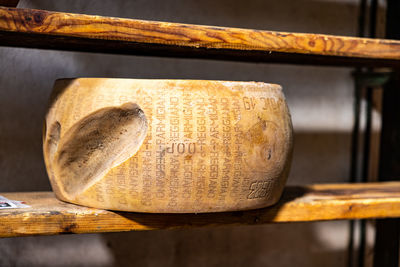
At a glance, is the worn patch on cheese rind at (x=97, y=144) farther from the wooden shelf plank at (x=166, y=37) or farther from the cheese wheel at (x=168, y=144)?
the wooden shelf plank at (x=166, y=37)

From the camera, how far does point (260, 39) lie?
0.86 meters

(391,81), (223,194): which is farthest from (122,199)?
(391,81)

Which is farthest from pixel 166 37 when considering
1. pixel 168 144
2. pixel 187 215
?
pixel 187 215

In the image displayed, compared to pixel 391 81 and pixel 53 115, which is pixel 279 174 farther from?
pixel 391 81

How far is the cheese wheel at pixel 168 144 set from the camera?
801 mm

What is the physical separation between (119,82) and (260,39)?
0.86 ft

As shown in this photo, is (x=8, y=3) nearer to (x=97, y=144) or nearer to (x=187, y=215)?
(x=97, y=144)

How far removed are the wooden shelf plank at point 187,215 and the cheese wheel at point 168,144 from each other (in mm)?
35

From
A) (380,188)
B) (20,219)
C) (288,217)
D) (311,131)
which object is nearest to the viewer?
(20,219)

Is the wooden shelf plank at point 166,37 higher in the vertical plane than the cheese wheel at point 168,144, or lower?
higher

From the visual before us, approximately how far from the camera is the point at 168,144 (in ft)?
2.61

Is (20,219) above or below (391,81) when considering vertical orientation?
below

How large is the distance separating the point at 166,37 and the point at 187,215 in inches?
12.9

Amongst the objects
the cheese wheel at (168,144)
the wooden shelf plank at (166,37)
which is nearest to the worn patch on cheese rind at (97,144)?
the cheese wheel at (168,144)
